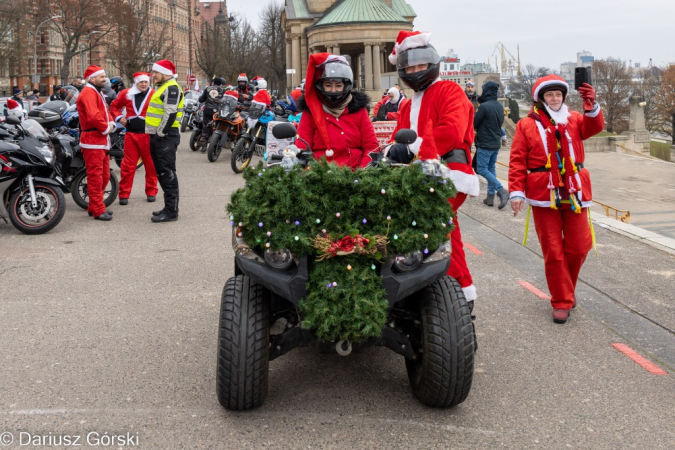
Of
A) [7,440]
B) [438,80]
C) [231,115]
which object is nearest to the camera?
[7,440]

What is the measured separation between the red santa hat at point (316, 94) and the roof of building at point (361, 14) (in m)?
65.0

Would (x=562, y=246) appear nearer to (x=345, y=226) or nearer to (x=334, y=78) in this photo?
(x=334, y=78)

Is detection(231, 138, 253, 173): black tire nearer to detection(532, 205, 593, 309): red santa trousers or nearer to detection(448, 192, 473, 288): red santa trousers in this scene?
detection(532, 205, 593, 309): red santa trousers

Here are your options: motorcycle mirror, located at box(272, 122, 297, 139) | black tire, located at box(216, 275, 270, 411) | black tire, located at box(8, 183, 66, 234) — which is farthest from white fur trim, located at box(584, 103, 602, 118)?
black tire, located at box(8, 183, 66, 234)

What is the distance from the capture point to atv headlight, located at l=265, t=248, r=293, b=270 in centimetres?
397

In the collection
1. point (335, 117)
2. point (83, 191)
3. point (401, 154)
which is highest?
point (335, 117)

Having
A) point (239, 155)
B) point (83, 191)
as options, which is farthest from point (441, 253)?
point (239, 155)

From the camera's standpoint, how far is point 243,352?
12.9 ft

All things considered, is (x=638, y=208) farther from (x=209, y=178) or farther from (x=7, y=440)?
(x=7, y=440)

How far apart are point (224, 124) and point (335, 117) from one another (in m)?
13.0

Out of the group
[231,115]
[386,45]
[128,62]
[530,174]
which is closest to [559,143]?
[530,174]

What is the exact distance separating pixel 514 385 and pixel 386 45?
7120 centimetres

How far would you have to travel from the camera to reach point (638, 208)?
14.5 m

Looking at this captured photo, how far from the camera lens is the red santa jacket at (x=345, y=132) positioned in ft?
17.3
